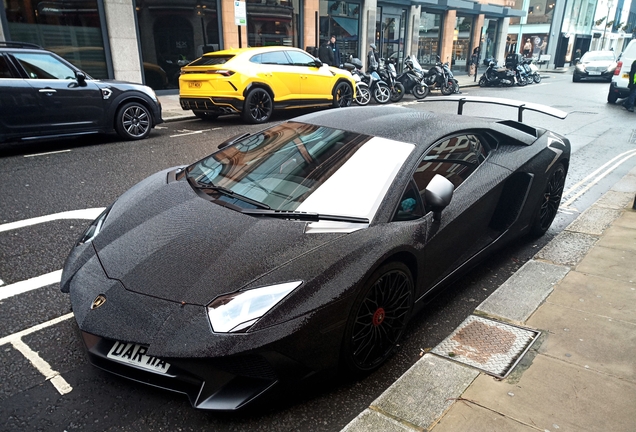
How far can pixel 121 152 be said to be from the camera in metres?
7.95

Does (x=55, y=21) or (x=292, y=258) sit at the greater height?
(x=55, y=21)

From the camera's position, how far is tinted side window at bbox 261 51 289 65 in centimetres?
1138

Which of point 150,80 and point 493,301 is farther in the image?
point 150,80

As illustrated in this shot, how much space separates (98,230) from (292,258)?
4.54 feet

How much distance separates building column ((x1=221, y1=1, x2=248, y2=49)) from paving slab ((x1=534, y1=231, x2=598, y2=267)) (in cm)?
1478

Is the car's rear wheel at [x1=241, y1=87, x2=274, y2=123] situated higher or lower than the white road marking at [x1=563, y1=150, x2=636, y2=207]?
higher

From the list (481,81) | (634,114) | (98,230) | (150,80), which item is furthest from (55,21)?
(481,81)

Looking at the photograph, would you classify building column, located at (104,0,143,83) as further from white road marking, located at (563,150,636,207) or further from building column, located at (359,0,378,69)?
white road marking, located at (563,150,636,207)

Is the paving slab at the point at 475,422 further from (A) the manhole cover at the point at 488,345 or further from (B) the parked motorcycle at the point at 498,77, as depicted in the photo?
(B) the parked motorcycle at the point at 498,77

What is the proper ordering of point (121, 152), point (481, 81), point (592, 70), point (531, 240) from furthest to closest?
1. point (592, 70)
2. point (481, 81)
3. point (121, 152)
4. point (531, 240)

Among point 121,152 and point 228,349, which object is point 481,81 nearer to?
point 121,152

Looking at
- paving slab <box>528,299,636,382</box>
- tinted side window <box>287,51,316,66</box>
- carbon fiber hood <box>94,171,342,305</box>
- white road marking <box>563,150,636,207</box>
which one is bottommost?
white road marking <box>563,150,636,207</box>

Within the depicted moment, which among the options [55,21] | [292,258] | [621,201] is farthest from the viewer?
[55,21]

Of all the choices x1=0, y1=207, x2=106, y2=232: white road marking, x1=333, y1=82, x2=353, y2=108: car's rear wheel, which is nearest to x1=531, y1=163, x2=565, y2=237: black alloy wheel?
x1=0, y1=207, x2=106, y2=232: white road marking
